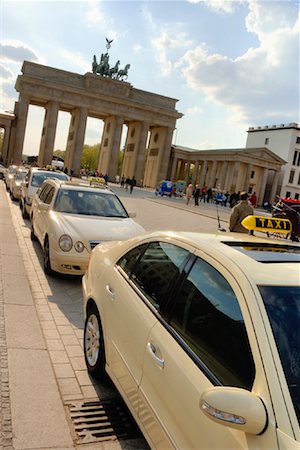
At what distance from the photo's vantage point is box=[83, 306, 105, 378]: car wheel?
3.74 m

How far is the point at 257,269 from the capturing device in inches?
94.7

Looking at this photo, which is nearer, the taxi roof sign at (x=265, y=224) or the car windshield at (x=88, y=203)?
the taxi roof sign at (x=265, y=224)

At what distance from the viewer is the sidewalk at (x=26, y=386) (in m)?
3.00

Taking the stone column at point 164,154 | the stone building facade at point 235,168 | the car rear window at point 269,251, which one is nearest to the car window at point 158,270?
the car rear window at point 269,251

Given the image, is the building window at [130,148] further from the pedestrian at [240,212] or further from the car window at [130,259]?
the car window at [130,259]

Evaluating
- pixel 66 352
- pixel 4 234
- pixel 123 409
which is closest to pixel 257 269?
pixel 123 409

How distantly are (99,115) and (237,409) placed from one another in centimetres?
7424

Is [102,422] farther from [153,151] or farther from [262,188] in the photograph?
[262,188]

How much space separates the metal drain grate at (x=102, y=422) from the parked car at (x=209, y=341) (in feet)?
1.01

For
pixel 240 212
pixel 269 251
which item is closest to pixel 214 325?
pixel 269 251

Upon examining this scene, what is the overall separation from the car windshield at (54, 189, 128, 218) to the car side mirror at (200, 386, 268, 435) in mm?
6604

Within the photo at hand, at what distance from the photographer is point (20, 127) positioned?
61.0m

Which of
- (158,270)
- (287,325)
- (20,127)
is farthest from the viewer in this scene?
(20,127)

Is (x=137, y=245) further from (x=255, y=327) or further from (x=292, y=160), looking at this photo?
(x=292, y=160)
